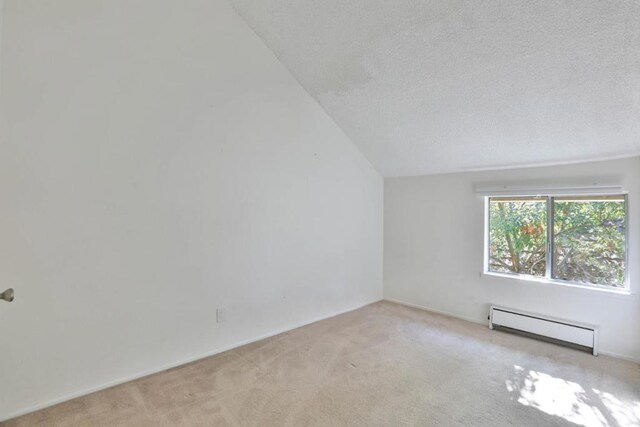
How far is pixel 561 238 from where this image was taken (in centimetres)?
314

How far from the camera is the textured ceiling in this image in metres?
1.94

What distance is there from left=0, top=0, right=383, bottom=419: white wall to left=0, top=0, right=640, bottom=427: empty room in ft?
0.05

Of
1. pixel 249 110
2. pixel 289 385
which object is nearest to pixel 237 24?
pixel 249 110

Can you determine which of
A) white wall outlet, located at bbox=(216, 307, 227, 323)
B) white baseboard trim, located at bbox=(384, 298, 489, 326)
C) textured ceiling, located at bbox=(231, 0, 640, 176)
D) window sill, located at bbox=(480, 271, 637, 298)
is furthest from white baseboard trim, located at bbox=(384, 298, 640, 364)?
white wall outlet, located at bbox=(216, 307, 227, 323)

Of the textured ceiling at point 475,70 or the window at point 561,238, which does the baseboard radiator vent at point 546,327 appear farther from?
the textured ceiling at point 475,70

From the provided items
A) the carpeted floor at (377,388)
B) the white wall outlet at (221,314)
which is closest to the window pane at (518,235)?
the carpeted floor at (377,388)

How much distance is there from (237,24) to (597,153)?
3432 mm

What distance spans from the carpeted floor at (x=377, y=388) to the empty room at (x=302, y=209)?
0.02 metres

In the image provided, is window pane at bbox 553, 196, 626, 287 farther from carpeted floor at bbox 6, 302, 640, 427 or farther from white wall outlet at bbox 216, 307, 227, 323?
white wall outlet at bbox 216, 307, 227, 323

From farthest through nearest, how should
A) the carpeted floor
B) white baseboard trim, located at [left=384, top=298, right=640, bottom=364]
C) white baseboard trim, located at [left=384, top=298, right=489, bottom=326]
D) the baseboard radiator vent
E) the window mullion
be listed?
1. white baseboard trim, located at [left=384, top=298, right=489, bottom=326]
2. the window mullion
3. the baseboard radiator vent
4. white baseboard trim, located at [left=384, top=298, right=640, bottom=364]
5. the carpeted floor

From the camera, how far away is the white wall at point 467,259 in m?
2.70

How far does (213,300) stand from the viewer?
2.65 m

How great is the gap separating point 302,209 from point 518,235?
2413mm

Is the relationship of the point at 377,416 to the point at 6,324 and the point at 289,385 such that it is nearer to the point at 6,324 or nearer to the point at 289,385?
the point at 289,385
